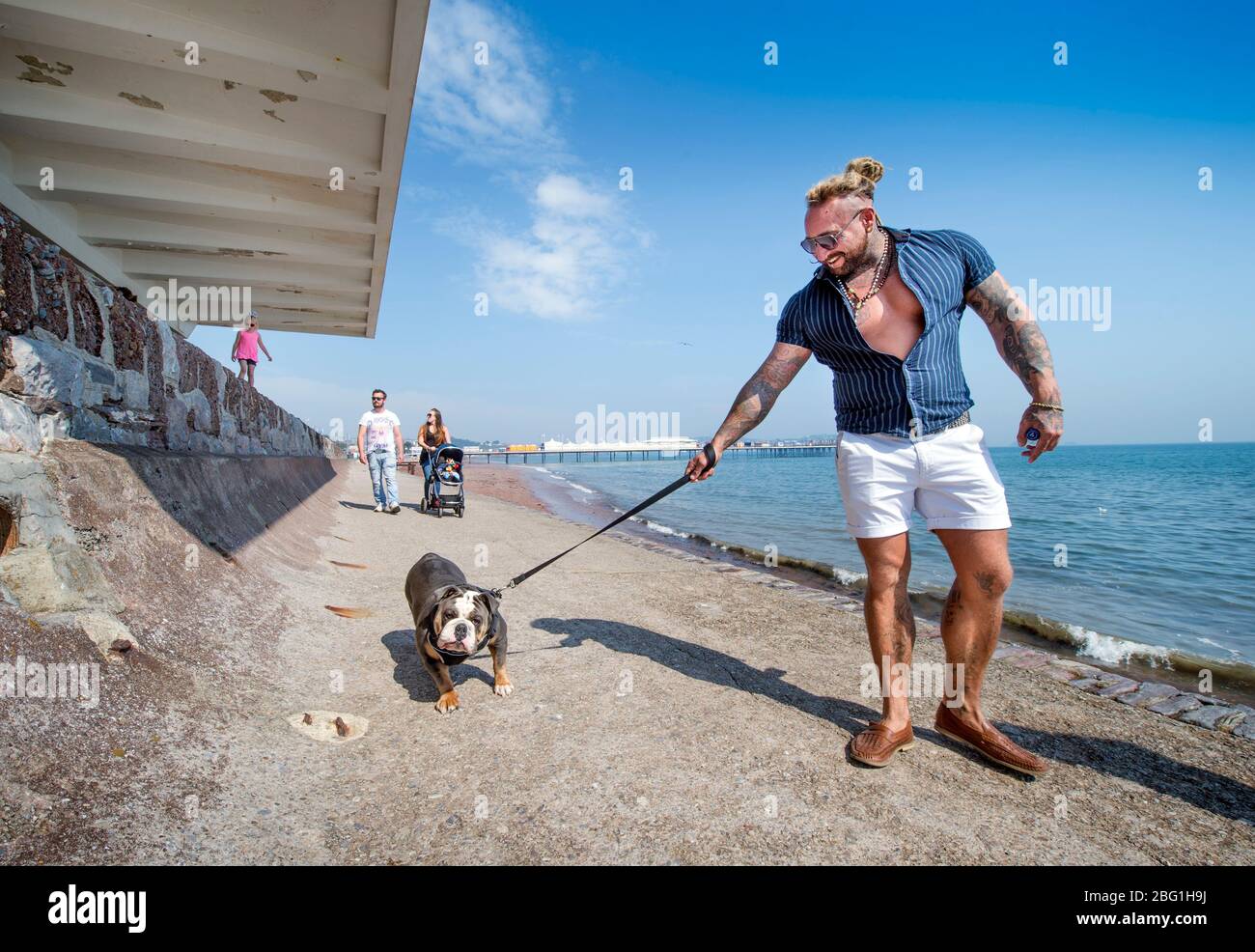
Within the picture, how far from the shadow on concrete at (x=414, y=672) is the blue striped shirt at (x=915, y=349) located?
8.59 ft

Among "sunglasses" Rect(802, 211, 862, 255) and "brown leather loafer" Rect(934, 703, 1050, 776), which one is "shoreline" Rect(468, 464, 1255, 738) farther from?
"sunglasses" Rect(802, 211, 862, 255)

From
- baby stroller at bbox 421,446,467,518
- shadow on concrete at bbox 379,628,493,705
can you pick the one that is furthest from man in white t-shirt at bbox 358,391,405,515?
shadow on concrete at bbox 379,628,493,705

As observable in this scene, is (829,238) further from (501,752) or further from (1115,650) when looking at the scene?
(1115,650)

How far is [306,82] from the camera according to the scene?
4.45 meters

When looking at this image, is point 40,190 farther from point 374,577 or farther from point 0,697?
point 0,697

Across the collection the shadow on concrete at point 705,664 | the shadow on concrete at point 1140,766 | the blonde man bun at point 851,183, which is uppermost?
the blonde man bun at point 851,183

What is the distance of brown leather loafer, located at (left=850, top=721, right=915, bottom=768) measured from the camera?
95.9 inches

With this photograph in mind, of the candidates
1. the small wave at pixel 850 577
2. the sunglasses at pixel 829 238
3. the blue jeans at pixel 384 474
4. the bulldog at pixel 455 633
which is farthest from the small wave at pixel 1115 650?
the blue jeans at pixel 384 474

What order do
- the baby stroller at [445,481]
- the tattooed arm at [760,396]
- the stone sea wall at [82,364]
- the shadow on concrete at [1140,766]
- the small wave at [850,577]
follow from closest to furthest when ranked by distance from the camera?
1. the shadow on concrete at [1140,766]
2. the stone sea wall at [82,364]
3. the tattooed arm at [760,396]
4. the small wave at [850,577]
5. the baby stroller at [445,481]

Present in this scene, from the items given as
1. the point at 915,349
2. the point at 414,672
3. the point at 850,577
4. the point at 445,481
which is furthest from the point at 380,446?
the point at 915,349

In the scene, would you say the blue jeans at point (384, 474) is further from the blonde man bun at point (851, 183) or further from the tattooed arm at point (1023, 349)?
the tattooed arm at point (1023, 349)

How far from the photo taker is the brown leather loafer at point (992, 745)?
237cm
